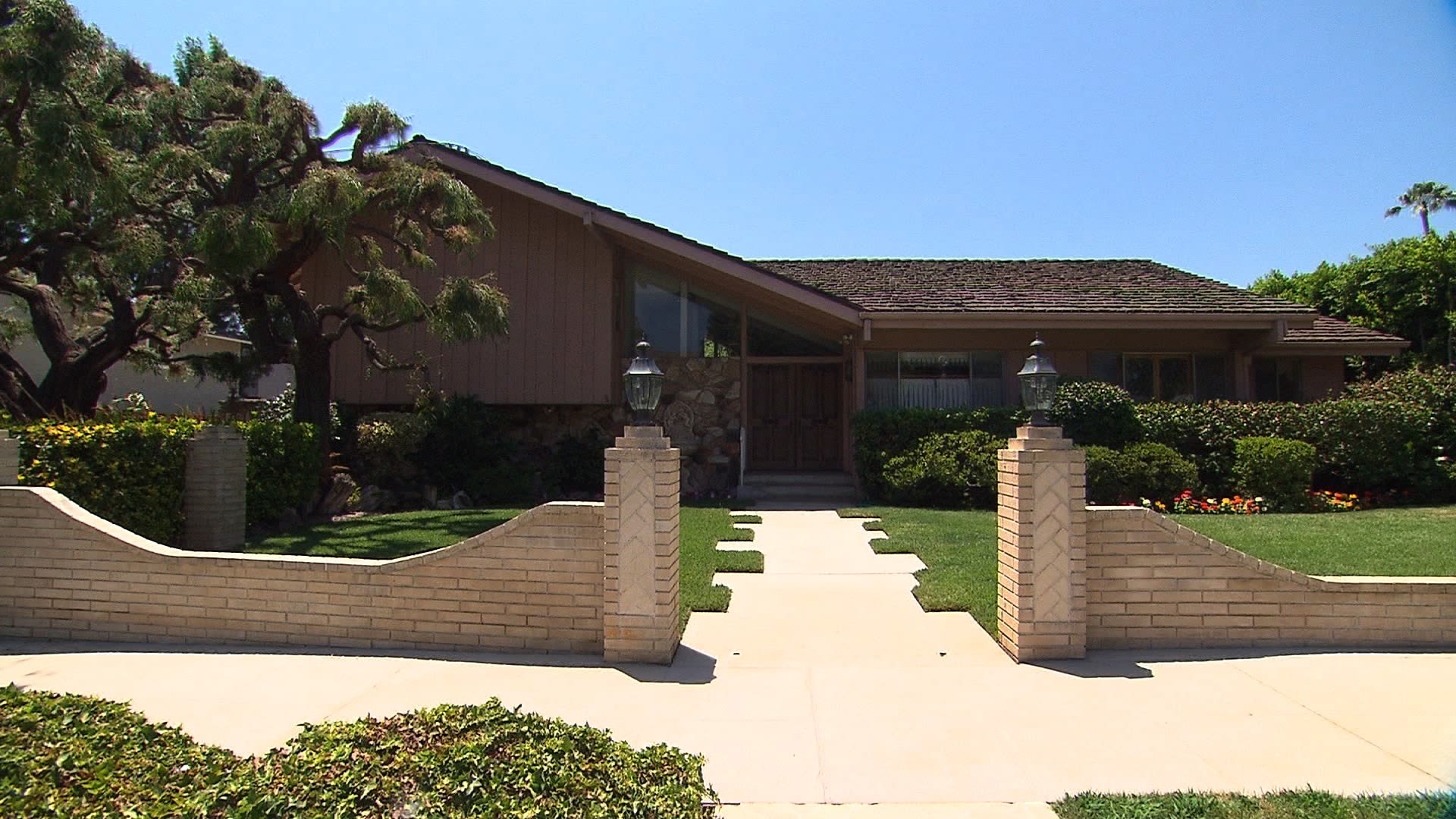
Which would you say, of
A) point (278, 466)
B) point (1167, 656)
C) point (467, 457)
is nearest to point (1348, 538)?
point (1167, 656)

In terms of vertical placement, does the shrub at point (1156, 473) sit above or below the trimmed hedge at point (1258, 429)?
below

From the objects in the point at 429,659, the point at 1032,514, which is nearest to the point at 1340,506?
the point at 1032,514

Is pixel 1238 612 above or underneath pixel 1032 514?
underneath

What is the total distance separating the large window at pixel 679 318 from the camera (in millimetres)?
17000

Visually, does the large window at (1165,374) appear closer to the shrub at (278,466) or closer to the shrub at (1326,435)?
the shrub at (1326,435)

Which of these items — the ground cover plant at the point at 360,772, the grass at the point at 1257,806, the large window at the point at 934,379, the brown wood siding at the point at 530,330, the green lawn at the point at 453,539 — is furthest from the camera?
the large window at the point at 934,379

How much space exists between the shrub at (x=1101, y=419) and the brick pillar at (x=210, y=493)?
11.9 m

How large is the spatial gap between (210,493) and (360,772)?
8.03 metres

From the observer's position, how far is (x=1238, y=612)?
626cm

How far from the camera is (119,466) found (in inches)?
349

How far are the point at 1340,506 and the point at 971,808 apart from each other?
41.4 feet

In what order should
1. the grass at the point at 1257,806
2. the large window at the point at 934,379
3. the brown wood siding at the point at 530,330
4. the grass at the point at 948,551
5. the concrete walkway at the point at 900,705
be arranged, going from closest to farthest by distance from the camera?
the grass at the point at 1257,806, the concrete walkway at the point at 900,705, the grass at the point at 948,551, the brown wood siding at the point at 530,330, the large window at the point at 934,379

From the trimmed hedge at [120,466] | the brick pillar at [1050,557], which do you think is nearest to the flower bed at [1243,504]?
the brick pillar at [1050,557]

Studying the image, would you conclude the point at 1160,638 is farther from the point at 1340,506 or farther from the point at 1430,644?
the point at 1340,506
